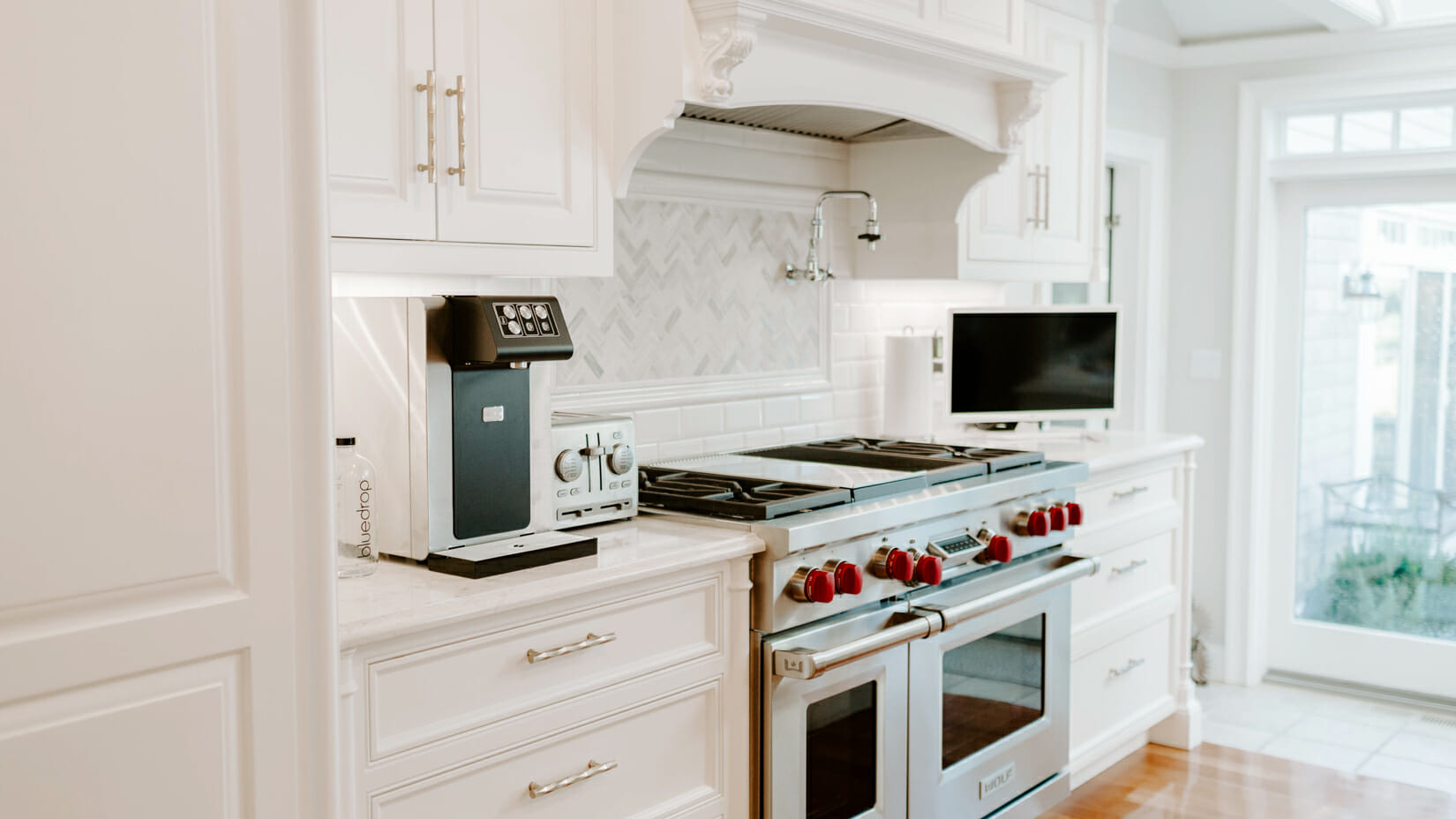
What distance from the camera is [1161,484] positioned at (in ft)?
12.4

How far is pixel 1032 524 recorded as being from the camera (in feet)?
9.63

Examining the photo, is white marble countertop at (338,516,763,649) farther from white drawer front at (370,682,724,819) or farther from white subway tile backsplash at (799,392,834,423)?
white subway tile backsplash at (799,392,834,423)

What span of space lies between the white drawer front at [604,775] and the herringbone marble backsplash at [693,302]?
817mm

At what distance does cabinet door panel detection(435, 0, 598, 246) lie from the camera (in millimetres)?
2027

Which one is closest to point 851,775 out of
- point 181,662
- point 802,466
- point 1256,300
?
point 802,466

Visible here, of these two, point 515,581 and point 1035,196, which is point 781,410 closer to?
point 1035,196

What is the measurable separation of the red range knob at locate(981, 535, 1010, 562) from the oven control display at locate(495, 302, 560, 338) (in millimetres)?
1191

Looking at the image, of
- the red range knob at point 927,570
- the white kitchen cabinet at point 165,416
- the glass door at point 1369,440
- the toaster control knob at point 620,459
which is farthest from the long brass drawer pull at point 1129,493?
the white kitchen cabinet at point 165,416

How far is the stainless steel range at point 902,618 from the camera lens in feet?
7.50

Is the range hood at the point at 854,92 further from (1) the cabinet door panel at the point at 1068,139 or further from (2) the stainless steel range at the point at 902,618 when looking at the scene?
(2) the stainless steel range at the point at 902,618

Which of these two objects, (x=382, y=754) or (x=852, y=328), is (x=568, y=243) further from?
(x=852, y=328)

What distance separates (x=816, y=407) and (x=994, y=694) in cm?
91

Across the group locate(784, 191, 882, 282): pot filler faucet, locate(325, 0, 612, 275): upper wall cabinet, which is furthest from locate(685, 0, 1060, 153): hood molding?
locate(784, 191, 882, 282): pot filler faucet

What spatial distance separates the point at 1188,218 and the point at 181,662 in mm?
4429
